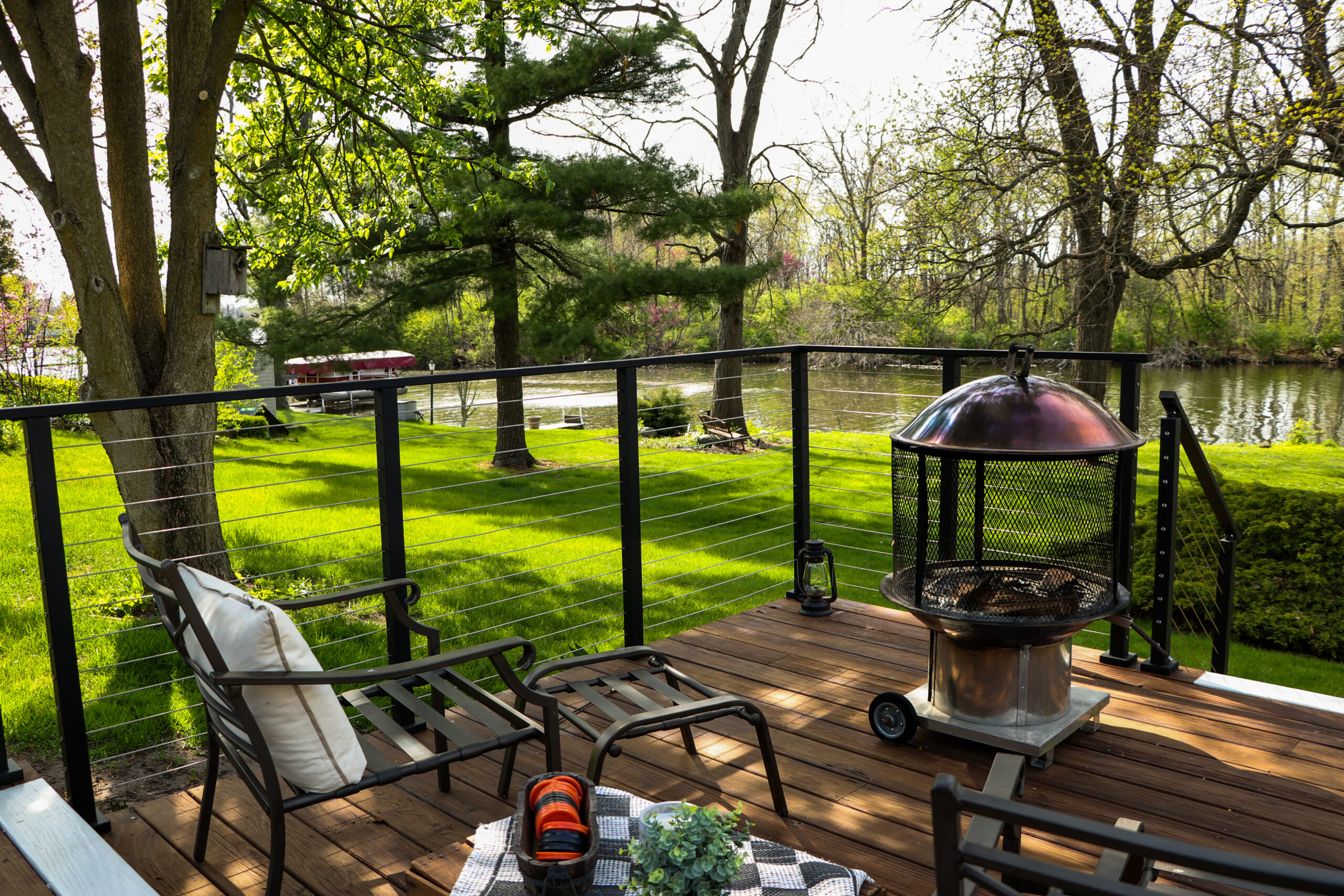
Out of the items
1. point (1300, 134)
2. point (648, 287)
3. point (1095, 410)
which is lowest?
point (1095, 410)

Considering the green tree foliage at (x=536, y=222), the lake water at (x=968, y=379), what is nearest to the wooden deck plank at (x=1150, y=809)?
the green tree foliage at (x=536, y=222)

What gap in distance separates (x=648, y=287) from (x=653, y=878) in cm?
910

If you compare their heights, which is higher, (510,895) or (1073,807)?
(510,895)

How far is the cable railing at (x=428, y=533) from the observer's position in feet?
9.58

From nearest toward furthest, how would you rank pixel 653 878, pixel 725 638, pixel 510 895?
pixel 653 878
pixel 510 895
pixel 725 638

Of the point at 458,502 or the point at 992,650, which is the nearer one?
the point at 992,650

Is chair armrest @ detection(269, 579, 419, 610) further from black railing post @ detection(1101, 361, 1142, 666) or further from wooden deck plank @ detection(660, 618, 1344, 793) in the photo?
black railing post @ detection(1101, 361, 1142, 666)

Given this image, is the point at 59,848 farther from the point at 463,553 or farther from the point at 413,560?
the point at 463,553

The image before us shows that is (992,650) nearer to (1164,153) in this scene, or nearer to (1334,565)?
(1334,565)

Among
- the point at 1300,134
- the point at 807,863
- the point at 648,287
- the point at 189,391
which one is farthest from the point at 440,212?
the point at 807,863

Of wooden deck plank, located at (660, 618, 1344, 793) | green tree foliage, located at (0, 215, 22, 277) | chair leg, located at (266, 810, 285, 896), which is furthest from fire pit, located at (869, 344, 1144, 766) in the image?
green tree foliage, located at (0, 215, 22, 277)

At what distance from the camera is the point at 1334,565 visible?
18.0 feet

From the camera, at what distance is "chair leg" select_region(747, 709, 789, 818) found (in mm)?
2426

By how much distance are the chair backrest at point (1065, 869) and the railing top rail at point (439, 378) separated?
1475 millimetres
